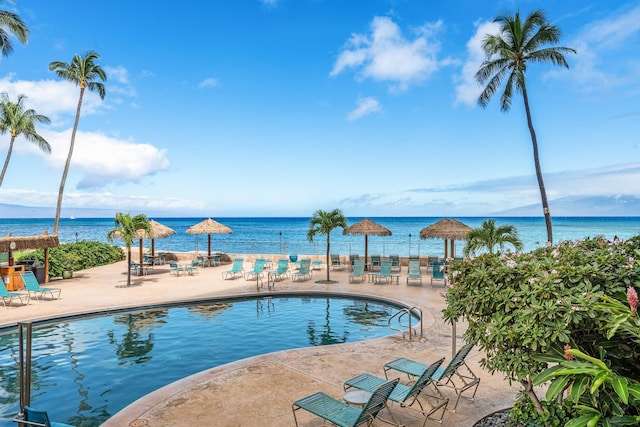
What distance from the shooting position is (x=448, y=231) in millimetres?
16531

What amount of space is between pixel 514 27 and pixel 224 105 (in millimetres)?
18699

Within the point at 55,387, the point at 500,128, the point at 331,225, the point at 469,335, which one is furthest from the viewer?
the point at 500,128

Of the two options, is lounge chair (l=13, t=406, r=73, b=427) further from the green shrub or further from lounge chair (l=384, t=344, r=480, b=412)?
the green shrub

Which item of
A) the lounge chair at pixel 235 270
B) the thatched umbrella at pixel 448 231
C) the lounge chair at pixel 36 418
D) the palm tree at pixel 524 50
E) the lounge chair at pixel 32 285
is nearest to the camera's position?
the lounge chair at pixel 36 418

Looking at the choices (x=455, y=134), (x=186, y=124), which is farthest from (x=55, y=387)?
(x=455, y=134)

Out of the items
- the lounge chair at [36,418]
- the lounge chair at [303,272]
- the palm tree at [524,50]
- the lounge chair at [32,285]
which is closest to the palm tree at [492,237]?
the palm tree at [524,50]

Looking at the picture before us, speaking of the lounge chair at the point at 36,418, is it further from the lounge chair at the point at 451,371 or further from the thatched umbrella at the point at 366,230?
the thatched umbrella at the point at 366,230

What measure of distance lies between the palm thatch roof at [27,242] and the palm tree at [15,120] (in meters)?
12.4

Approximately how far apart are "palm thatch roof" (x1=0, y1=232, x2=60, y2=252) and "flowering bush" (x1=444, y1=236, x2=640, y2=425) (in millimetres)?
16351

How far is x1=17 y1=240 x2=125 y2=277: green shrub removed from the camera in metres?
16.3

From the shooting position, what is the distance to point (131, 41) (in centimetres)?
1908

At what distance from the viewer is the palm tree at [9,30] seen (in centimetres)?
1537

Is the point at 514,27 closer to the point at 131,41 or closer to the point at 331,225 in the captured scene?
the point at 331,225

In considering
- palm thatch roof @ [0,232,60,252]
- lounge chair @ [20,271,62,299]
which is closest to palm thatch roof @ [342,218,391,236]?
lounge chair @ [20,271,62,299]
